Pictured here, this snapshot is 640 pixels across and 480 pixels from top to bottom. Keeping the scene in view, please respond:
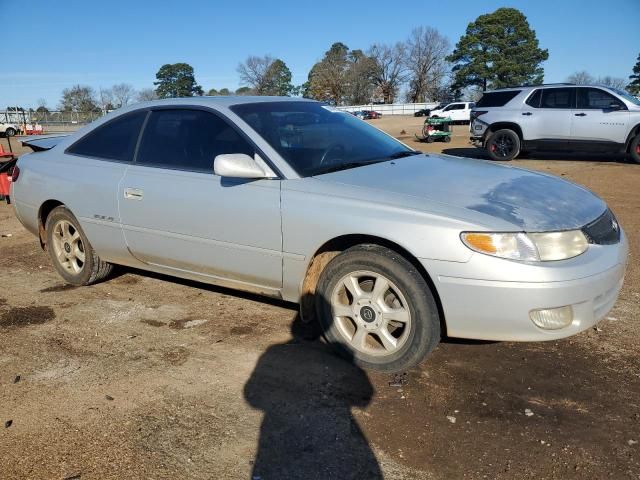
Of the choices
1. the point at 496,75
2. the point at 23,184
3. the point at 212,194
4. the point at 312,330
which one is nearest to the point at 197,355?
the point at 312,330

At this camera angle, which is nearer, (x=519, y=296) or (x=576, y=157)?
(x=519, y=296)

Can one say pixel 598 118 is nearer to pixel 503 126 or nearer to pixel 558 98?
pixel 558 98

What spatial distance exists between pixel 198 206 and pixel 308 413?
5.28ft

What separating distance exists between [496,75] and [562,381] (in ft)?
254

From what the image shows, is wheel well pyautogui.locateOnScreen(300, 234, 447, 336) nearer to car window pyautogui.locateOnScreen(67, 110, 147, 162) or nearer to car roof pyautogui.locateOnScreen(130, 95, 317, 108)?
car roof pyautogui.locateOnScreen(130, 95, 317, 108)

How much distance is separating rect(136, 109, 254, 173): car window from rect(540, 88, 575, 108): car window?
10601mm

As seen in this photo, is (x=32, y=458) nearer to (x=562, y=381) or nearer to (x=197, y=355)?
(x=197, y=355)

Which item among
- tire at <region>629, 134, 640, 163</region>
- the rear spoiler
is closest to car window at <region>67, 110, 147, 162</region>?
the rear spoiler

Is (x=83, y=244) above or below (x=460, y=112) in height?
below

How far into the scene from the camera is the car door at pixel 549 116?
1214 centimetres

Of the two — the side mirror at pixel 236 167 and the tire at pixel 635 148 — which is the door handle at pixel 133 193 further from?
the tire at pixel 635 148

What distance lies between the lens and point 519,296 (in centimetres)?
271

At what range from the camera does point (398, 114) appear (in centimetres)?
6962

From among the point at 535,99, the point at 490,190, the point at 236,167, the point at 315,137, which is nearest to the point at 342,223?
the point at 236,167
